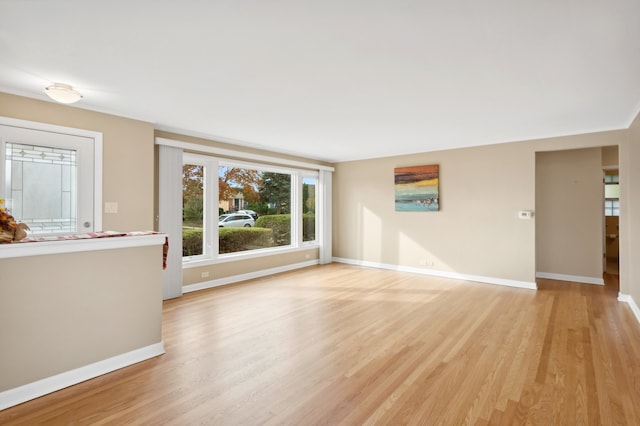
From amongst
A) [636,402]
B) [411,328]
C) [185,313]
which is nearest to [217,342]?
[185,313]

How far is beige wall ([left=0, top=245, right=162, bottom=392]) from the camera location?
7.20 feet

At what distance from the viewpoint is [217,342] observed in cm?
314

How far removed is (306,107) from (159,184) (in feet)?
7.95

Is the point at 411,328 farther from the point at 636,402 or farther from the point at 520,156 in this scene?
the point at 520,156

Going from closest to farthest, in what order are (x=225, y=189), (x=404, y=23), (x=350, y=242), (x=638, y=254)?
(x=404, y=23) < (x=638, y=254) < (x=225, y=189) < (x=350, y=242)

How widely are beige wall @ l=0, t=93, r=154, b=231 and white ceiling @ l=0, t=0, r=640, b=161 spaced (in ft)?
0.43

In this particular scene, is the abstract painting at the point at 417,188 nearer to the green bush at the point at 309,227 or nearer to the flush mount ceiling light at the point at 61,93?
the green bush at the point at 309,227

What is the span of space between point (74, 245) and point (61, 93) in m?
1.57

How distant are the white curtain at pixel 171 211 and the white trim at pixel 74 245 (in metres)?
1.85

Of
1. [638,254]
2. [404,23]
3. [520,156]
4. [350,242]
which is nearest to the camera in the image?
[404,23]

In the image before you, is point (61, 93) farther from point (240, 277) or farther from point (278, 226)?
point (278, 226)

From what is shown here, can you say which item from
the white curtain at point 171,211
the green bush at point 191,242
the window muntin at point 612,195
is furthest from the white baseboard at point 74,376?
the window muntin at point 612,195

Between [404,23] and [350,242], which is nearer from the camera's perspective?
→ [404,23]

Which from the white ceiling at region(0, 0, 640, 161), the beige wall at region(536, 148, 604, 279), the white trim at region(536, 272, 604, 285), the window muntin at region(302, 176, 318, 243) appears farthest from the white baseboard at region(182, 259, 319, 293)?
the beige wall at region(536, 148, 604, 279)
